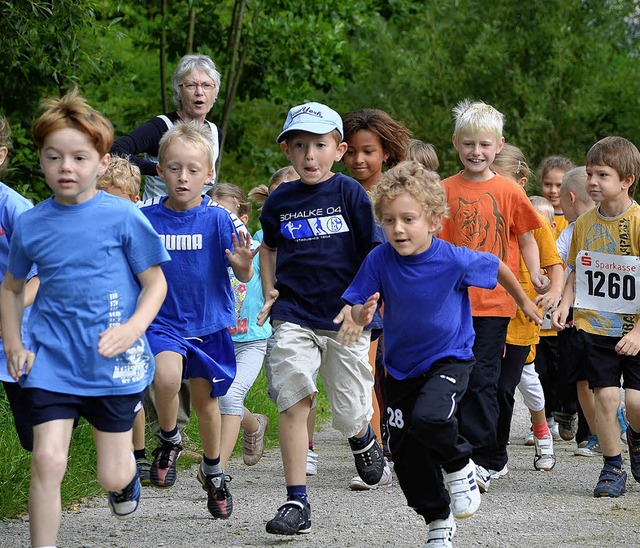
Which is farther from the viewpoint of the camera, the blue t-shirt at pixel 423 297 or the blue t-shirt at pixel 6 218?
the blue t-shirt at pixel 423 297

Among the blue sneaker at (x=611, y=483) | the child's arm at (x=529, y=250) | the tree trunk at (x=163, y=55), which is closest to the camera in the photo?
the blue sneaker at (x=611, y=483)

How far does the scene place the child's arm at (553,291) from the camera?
6836 mm

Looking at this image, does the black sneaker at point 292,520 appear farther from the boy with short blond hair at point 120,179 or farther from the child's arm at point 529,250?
the boy with short blond hair at point 120,179

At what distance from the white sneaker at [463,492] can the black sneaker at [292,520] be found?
2.39 ft

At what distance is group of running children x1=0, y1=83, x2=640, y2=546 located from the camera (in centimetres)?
482

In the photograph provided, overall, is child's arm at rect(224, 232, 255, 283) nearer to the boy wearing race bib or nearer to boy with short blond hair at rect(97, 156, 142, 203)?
boy with short blond hair at rect(97, 156, 142, 203)

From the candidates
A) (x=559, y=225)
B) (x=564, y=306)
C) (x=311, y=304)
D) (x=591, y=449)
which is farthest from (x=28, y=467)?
(x=559, y=225)

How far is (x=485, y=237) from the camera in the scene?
7.03 m

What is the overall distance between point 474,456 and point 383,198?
2.12 m

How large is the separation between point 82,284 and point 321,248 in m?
1.77

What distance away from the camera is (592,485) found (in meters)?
7.42

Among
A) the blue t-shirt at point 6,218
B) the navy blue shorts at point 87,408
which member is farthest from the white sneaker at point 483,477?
the blue t-shirt at point 6,218

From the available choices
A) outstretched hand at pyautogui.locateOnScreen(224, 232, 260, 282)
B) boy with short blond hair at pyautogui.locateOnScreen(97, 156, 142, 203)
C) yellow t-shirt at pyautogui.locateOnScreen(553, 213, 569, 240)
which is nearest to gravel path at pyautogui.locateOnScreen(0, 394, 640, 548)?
outstretched hand at pyautogui.locateOnScreen(224, 232, 260, 282)

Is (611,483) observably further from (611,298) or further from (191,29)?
(191,29)
